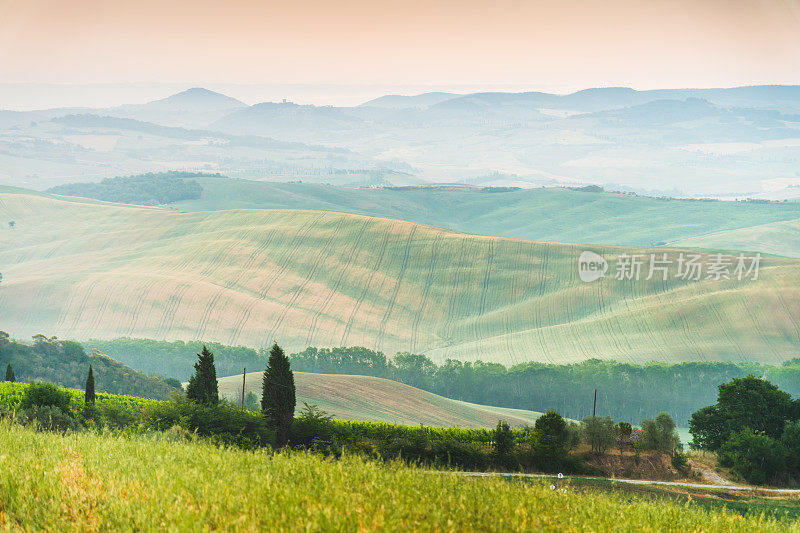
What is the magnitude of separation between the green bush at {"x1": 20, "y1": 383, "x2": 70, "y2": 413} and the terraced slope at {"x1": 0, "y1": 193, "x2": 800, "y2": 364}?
173 ft

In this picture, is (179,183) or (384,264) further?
(179,183)

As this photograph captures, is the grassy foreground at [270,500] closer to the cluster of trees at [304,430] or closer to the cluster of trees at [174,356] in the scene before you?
the cluster of trees at [304,430]

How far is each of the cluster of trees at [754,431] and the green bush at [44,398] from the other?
18.2 m

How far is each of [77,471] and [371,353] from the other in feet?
205

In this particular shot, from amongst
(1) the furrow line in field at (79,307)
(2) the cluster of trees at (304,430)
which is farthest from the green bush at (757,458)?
(1) the furrow line in field at (79,307)

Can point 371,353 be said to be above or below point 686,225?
below

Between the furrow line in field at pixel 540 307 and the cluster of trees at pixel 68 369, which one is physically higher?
the furrow line in field at pixel 540 307

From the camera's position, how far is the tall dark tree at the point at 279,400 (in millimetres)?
18391

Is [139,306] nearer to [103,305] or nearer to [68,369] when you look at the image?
[103,305]

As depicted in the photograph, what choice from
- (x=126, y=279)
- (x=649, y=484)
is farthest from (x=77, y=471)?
(x=126, y=279)

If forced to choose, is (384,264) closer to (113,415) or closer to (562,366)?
(562,366)

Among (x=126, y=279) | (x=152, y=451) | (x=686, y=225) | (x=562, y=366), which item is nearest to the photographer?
(x=152, y=451)

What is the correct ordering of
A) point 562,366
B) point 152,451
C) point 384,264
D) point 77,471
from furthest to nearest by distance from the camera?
point 384,264 < point 562,366 < point 152,451 < point 77,471

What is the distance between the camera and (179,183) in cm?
19800
